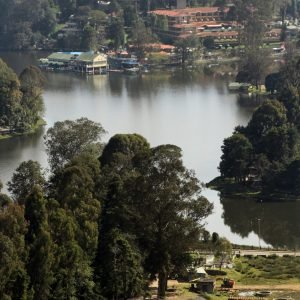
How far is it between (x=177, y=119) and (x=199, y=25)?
31919 millimetres

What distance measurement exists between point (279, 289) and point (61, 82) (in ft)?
142

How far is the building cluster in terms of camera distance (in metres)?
84.6

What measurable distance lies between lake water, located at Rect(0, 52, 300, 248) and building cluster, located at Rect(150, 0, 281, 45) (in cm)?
970

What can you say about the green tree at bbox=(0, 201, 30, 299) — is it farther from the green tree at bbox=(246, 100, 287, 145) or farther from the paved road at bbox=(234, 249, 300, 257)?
the green tree at bbox=(246, 100, 287, 145)

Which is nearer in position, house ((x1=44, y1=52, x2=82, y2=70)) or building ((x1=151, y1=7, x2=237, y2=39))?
house ((x1=44, y1=52, x2=82, y2=70))

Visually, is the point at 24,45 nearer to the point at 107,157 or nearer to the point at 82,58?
the point at 82,58

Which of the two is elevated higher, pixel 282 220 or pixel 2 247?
pixel 2 247

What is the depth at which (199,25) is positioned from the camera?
86.7m

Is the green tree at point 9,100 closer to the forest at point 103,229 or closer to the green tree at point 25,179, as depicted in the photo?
the green tree at point 25,179

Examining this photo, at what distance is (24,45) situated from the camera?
86875 mm

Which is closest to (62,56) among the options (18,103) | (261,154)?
(18,103)

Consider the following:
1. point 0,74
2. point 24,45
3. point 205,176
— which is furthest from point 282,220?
point 24,45

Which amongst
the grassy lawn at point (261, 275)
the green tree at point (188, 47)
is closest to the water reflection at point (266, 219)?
the grassy lawn at point (261, 275)

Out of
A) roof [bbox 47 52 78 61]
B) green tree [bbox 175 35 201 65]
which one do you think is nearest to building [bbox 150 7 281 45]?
green tree [bbox 175 35 201 65]
